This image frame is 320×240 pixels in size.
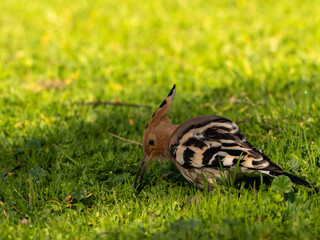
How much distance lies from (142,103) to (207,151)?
2583 millimetres

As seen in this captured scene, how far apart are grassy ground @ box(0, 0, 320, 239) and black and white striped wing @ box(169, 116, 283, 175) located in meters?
0.21

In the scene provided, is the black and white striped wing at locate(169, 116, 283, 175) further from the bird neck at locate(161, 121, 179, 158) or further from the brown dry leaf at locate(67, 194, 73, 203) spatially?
the brown dry leaf at locate(67, 194, 73, 203)

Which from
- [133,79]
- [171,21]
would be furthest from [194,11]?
[133,79]

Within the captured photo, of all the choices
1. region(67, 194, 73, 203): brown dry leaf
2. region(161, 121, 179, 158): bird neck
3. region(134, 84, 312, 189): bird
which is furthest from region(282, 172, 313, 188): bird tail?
region(67, 194, 73, 203): brown dry leaf

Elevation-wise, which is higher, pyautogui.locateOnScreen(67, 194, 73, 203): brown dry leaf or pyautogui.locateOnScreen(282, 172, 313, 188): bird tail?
pyautogui.locateOnScreen(282, 172, 313, 188): bird tail

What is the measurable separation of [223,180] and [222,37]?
506cm

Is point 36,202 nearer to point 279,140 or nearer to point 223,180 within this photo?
point 223,180

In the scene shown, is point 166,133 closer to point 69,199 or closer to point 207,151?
point 207,151

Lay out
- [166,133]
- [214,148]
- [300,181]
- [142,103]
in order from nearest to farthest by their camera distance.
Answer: [300,181]
[214,148]
[166,133]
[142,103]

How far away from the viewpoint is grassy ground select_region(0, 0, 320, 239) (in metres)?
3.59

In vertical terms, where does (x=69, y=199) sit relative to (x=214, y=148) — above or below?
below

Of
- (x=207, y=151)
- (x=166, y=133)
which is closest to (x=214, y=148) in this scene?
(x=207, y=151)

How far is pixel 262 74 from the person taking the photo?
690 centimetres

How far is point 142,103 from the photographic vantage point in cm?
643
